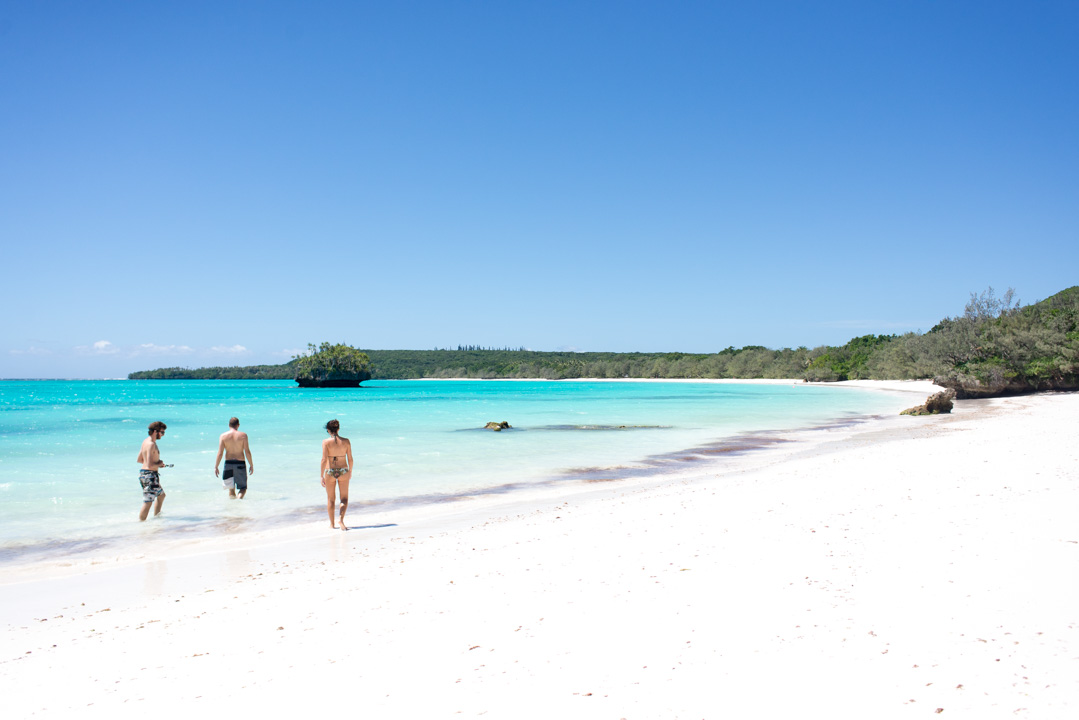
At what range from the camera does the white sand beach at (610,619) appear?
11.5 feet

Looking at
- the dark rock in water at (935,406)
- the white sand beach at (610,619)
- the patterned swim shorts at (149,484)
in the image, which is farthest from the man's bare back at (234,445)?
the dark rock in water at (935,406)

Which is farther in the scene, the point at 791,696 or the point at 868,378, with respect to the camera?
the point at 868,378

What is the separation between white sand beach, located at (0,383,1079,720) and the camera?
11.5 ft

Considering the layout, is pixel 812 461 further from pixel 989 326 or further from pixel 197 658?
pixel 989 326

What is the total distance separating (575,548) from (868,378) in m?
99.7

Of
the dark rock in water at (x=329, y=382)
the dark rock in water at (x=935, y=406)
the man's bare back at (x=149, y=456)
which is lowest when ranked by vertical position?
the dark rock in water at (x=329, y=382)

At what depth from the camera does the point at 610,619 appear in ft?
15.1

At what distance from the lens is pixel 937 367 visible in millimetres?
58281

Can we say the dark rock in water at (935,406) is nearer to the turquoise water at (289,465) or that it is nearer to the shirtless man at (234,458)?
the turquoise water at (289,465)

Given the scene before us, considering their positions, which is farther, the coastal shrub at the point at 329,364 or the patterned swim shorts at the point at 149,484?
the coastal shrub at the point at 329,364

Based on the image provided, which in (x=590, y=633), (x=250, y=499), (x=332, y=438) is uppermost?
(x=332, y=438)

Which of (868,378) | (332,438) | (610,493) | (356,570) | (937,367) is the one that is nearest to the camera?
(356,570)

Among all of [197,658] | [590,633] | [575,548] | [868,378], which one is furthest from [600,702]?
[868,378]

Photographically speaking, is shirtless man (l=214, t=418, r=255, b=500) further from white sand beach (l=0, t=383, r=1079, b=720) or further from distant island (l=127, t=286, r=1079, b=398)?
distant island (l=127, t=286, r=1079, b=398)
